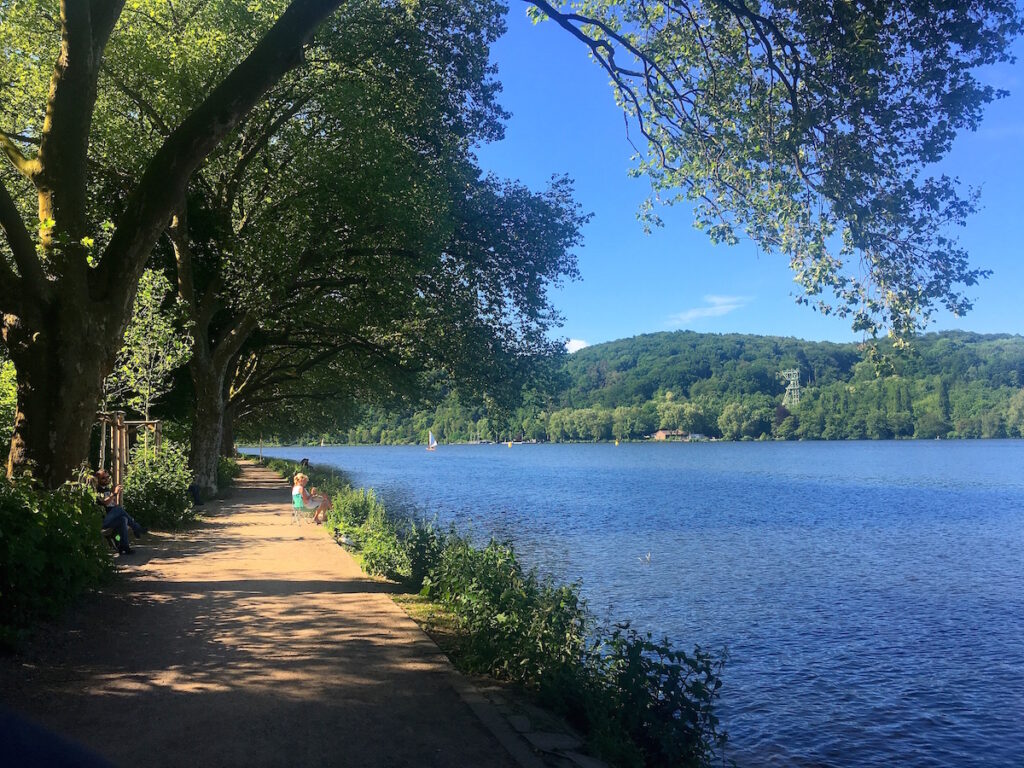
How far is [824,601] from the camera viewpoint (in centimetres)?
1514

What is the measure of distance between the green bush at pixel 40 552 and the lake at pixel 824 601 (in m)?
6.98

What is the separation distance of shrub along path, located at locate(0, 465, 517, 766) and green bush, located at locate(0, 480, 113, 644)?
27 cm

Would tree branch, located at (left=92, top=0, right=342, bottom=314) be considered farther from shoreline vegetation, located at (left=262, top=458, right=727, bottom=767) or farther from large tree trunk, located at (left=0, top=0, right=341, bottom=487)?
shoreline vegetation, located at (left=262, top=458, right=727, bottom=767)

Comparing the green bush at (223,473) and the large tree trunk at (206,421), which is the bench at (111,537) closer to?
the large tree trunk at (206,421)

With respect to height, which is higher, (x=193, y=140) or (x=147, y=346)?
(x=193, y=140)

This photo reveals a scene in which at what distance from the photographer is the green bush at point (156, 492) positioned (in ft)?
51.8

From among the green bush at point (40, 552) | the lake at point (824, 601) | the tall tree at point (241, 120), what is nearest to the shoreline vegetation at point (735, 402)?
the lake at point (824, 601)

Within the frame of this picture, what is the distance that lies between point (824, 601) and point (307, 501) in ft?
38.5

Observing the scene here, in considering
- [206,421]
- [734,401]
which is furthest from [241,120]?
[734,401]

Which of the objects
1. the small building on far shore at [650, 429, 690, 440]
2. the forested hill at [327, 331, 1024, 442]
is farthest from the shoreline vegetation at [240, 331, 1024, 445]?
the small building on far shore at [650, 429, 690, 440]

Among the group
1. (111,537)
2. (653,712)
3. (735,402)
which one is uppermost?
(735,402)

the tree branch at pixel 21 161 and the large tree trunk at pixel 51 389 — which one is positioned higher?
the tree branch at pixel 21 161

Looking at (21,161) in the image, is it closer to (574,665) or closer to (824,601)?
(574,665)

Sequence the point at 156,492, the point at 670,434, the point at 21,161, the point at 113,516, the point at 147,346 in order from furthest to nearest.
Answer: the point at 670,434
the point at 147,346
the point at 156,492
the point at 113,516
the point at 21,161
